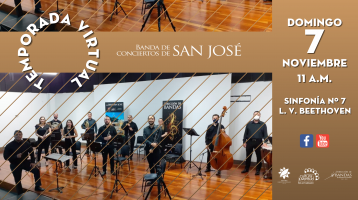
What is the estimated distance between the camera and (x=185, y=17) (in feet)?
16.8

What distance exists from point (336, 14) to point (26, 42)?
106 inches

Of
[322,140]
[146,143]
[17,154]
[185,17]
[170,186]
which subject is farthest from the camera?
[146,143]

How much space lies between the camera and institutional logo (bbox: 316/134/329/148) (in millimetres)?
2547

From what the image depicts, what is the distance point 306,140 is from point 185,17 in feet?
10.7

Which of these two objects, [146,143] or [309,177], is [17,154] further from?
[309,177]

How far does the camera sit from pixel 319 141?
2.55 m

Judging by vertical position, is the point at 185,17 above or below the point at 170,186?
above

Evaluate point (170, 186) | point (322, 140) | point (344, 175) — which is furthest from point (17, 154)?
point (344, 175)

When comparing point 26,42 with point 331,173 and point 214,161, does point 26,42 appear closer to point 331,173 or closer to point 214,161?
point 331,173

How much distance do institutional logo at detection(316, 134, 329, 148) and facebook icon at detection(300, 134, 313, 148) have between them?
0.06m

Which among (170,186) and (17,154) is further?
(170,186)

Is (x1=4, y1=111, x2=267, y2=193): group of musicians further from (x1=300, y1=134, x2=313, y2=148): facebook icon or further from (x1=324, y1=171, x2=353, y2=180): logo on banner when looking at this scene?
(x1=324, y1=171, x2=353, y2=180): logo on banner

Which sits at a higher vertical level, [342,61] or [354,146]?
[342,61]

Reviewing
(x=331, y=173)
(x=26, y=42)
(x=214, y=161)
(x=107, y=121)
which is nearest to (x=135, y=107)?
(x=107, y=121)
